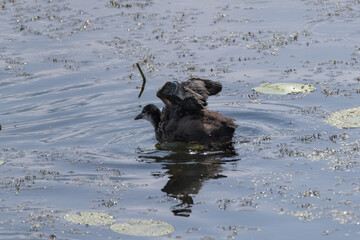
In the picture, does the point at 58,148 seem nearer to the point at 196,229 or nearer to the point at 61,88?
the point at 61,88

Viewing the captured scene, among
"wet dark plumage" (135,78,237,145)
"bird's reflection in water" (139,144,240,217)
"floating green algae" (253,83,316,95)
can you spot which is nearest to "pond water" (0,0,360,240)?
"bird's reflection in water" (139,144,240,217)

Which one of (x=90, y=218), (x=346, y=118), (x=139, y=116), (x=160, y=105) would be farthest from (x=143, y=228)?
(x=160, y=105)

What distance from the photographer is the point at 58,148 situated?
35.8 ft

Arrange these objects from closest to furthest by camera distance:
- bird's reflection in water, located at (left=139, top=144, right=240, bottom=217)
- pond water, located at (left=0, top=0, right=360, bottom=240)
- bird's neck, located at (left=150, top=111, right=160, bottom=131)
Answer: pond water, located at (left=0, top=0, right=360, bottom=240) < bird's reflection in water, located at (left=139, top=144, right=240, bottom=217) < bird's neck, located at (left=150, top=111, right=160, bottom=131)

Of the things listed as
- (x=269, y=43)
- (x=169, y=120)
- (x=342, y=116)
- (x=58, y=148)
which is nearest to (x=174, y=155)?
(x=169, y=120)

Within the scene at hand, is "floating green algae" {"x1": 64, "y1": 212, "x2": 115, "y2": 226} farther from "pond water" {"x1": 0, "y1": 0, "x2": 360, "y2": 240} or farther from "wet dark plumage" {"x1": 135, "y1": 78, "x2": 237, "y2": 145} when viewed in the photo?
"wet dark plumage" {"x1": 135, "y1": 78, "x2": 237, "y2": 145}

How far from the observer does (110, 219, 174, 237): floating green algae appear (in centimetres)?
768

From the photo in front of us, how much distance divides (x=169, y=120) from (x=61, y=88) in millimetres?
2961

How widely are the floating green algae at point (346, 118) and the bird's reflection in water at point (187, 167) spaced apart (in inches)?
60.9

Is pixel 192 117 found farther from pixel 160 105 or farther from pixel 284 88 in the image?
pixel 284 88

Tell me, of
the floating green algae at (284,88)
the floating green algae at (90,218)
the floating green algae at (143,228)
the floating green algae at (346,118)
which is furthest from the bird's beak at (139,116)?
the floating green algae at (143,228)

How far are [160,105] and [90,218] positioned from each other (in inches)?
196

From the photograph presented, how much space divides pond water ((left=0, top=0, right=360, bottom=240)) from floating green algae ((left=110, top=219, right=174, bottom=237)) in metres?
0.09

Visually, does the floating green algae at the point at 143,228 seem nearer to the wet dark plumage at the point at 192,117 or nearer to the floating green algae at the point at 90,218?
the floating green algae at the point at 90,218
